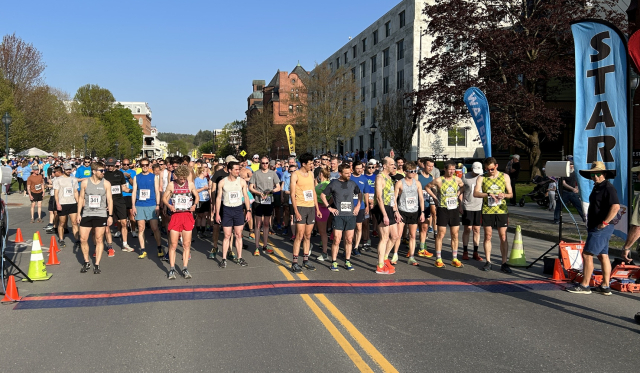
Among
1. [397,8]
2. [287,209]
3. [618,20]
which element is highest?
[397,8]

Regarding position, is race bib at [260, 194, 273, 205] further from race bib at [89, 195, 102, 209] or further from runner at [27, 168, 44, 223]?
runner at [27, 168, 44, 223]

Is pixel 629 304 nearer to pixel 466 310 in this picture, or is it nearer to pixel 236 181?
pixel 466 310

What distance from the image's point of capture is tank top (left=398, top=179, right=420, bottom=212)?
921 cm

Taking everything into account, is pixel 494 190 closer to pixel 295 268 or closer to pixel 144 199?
pixel 295 268

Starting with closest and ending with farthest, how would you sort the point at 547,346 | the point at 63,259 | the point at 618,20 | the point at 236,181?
1. the point at 547,346
2. the point at 236,181
3. the point at 63,259
4. the point at 618,20

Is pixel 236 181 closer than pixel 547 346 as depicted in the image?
No

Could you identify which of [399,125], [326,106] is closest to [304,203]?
[399,125]

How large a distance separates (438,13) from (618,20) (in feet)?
29.2

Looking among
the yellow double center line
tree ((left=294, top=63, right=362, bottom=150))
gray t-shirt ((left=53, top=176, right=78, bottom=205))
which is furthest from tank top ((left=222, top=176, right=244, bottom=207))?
tree ((left=294, top=63, right=362, bottom=150))

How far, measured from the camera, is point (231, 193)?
361 inches

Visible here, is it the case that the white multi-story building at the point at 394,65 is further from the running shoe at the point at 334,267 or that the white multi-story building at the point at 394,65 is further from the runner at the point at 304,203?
the running shoe at the point at 334,267

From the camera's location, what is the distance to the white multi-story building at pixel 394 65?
4797cm

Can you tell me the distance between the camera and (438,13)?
26594 millimetres

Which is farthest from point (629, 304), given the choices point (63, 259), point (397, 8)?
point (397, 8)
